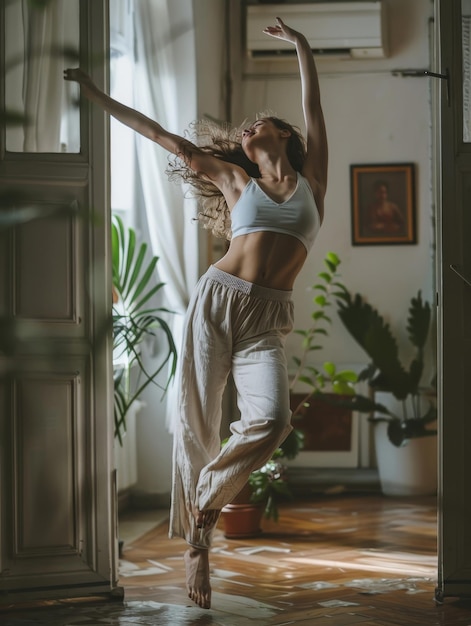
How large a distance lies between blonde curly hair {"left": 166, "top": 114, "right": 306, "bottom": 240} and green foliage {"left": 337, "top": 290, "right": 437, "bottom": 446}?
2.14 metres

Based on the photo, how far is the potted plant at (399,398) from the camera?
4758mm

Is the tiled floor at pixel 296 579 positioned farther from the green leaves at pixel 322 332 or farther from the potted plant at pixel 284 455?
the green leaves at pixel 322 332

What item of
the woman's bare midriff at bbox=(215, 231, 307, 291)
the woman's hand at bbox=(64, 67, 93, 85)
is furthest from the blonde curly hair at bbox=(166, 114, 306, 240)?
the woman's hand at bbox=(64, 67, 93, 85)

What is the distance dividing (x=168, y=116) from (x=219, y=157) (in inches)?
65.7

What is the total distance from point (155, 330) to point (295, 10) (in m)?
2.20

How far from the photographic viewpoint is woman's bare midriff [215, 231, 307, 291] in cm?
255

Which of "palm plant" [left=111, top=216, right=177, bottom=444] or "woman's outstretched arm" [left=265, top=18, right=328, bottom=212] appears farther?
"palm plant" [left=111, top=216, right=177, bottom=444]

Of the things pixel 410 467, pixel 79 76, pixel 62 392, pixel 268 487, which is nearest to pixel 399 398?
pixel 410 467

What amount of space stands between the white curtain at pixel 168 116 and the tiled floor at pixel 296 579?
95 centimetres

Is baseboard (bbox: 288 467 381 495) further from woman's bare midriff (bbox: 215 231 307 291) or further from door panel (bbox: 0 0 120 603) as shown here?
woman's bare midriff (bbox: 215 231 307 291)

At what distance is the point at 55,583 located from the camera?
8.48 feet

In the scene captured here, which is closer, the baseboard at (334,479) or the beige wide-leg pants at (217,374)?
the beige wide-leg pants at (217,374)

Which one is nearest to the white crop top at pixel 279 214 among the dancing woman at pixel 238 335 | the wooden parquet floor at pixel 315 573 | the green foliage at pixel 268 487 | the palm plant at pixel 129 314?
the dancing woman at pixel 238 335

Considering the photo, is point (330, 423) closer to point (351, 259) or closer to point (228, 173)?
point (351, 259)
